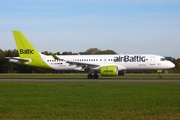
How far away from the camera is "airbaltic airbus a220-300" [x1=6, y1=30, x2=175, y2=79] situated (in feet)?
141

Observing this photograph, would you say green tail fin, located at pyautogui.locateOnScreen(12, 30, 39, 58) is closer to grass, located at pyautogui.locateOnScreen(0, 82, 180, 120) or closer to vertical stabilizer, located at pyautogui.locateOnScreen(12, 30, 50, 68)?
vertical stabilizer, located at pyautogui.locateOnScreen(12, 30, 50, 68)

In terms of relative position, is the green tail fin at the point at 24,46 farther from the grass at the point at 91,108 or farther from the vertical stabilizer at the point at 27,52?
the grass at the point at 91,108

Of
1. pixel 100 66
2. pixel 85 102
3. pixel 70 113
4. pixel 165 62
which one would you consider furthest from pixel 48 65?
pixel 70 113

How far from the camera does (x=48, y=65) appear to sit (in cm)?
4603

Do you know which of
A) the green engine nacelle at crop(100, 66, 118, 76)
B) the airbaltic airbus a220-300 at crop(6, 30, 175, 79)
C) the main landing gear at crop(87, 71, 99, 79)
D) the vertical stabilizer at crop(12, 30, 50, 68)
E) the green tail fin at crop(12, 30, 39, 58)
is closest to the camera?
the green engine nacelle at crop(100, 66, 118, 76)

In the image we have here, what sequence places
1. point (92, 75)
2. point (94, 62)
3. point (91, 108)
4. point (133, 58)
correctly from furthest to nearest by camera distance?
1. point (94, 62)
2. point (92, 75)
3. point (133, 58)
4. point (91, 108)

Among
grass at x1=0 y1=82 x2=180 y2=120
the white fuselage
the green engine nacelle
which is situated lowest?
grass at x1=0 y1=82 x2=180 y2=120

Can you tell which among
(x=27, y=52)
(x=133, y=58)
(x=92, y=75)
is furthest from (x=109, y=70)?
(x=27, y=52)

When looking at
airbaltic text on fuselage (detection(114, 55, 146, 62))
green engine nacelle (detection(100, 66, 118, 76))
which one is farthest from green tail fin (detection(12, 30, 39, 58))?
airbaltic text on fuselage (detection(114, 55, 146, 62))

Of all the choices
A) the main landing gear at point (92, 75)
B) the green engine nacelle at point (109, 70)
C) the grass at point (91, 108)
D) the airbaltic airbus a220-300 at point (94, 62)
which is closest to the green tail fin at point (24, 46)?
the airbaltic airbus a220-300 at point (94, 62)

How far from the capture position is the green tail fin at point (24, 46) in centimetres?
4638

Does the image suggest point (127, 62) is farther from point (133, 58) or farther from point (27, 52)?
point (27, 52)

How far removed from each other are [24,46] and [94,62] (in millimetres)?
9703

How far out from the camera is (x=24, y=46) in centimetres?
4647
